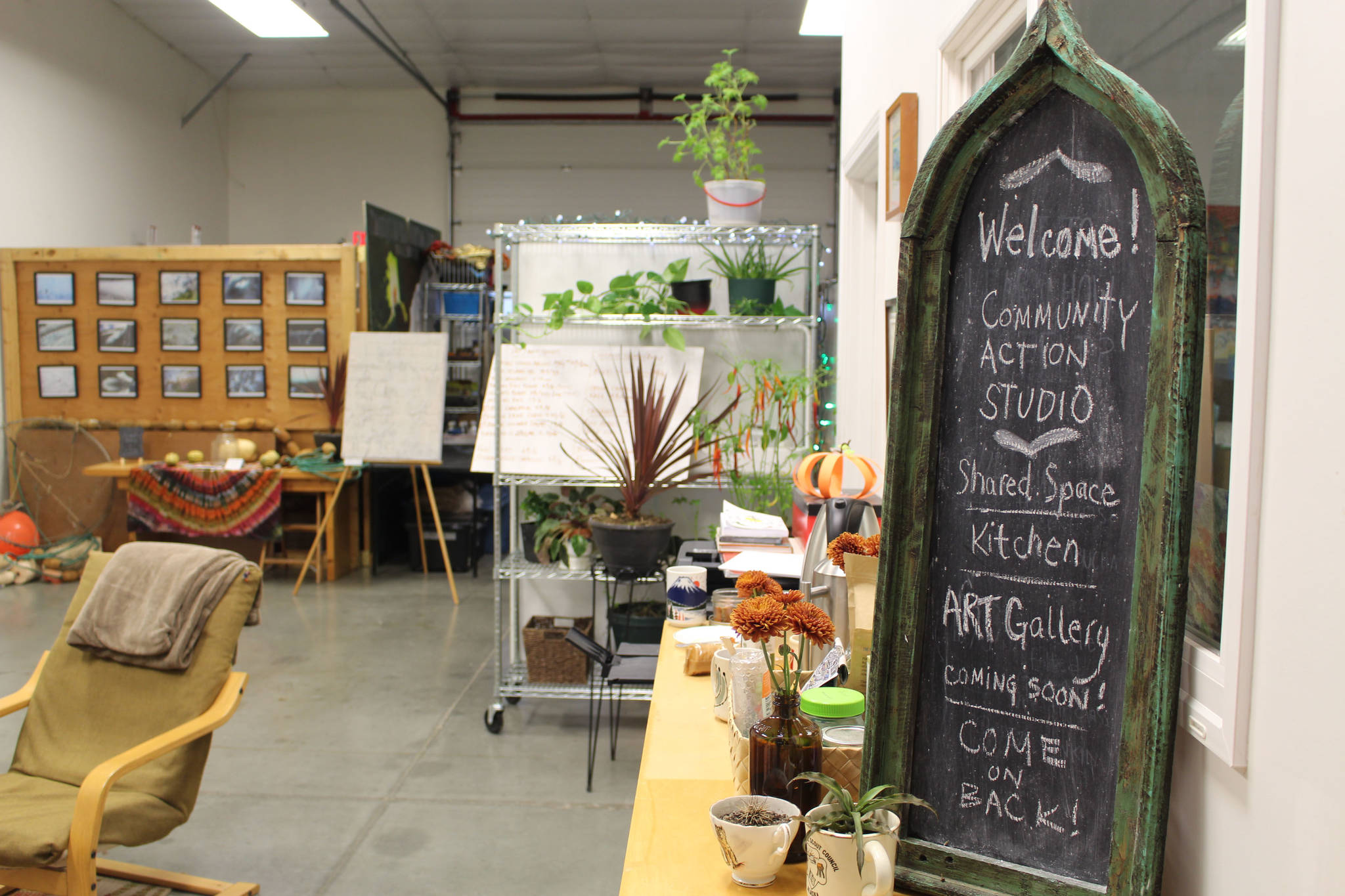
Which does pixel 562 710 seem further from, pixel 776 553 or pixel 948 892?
pixel 948 892

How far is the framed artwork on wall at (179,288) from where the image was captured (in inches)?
281

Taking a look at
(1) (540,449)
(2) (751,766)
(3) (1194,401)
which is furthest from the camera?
(1) (540,449)

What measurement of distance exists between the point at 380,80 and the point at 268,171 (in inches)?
59.4

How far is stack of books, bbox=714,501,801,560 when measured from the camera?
106 inches

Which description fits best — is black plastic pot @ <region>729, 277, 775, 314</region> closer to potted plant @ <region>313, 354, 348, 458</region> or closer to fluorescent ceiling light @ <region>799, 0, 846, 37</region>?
fluorescent ceiling light @ <region>799, 0, 846, 37</region>

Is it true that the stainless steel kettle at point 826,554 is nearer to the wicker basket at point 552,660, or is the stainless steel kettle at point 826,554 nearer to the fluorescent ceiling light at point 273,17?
the wicker basket at point 552,660

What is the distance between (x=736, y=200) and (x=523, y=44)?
551 centimetres

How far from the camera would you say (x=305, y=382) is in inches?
280

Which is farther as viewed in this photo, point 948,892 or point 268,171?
point 268,171

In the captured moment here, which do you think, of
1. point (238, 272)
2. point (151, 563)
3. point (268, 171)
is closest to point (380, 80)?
point (268, 171)

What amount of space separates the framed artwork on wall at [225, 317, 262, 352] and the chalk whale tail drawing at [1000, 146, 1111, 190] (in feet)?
22.6

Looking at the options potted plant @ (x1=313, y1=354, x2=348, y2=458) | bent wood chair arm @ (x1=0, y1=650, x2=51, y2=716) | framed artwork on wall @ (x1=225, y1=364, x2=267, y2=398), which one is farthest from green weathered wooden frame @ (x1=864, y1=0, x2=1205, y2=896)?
framed artwork on wall @ (x1=225, y1=364, x2=267, y2=398)

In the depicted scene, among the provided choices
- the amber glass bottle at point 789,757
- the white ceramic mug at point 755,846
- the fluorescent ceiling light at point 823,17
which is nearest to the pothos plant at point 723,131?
the fluorescent ceiling light at point 823,17

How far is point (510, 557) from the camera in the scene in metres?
4.14
